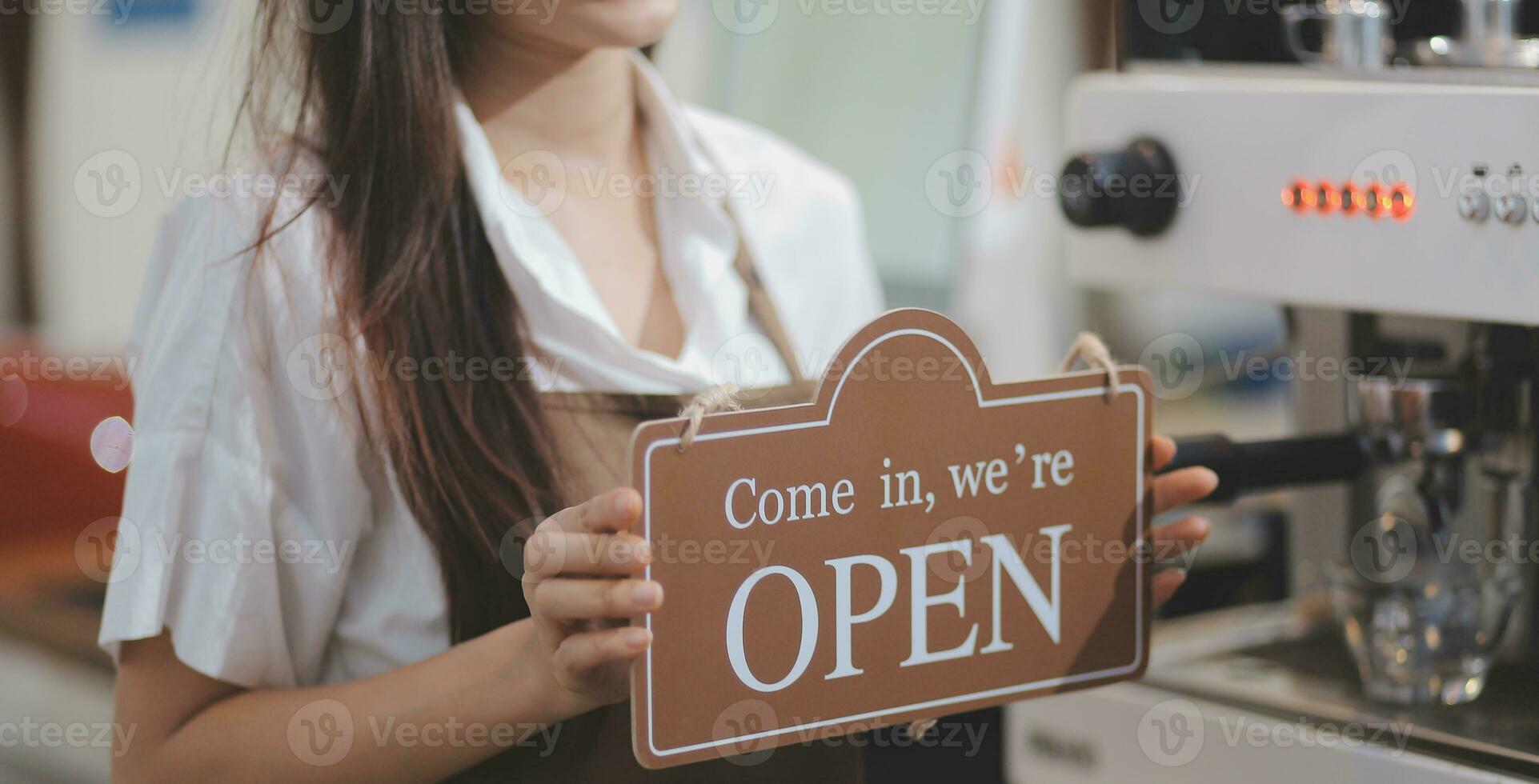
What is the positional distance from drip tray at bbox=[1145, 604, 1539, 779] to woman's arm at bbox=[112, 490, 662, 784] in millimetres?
474

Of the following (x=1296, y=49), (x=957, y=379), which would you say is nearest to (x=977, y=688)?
(x=957, y=379)

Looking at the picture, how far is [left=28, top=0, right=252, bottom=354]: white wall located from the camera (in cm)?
393

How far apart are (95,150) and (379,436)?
3.69 m

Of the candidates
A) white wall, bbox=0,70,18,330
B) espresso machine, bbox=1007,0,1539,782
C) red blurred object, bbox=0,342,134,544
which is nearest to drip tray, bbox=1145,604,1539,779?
espresso machine, bbox=1007,0,1539,782

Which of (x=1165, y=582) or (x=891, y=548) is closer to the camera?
(x=891, y=548)

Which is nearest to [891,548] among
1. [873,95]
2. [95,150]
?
[873,95]

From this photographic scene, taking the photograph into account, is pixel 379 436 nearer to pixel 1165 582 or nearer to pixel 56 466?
pixel 1165 582

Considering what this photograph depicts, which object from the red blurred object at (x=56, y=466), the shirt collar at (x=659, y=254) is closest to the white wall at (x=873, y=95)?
the red blurred object at (x=56, y=466)

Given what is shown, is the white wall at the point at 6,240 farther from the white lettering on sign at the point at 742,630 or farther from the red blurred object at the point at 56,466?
the white lettering on sign at the point at 742,630

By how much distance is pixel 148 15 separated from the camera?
3.89 metres

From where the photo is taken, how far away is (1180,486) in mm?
906

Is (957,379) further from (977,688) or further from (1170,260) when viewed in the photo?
(1170,260)

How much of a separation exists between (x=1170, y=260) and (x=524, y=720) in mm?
573

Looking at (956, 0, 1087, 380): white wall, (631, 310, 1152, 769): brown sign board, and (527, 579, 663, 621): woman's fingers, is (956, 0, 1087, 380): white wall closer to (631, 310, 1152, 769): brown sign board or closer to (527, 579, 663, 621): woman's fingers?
(631, 310, 1152, 769): brown sign board
